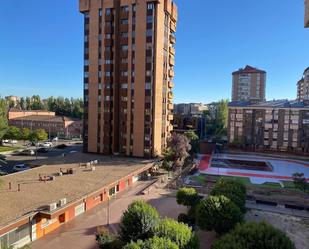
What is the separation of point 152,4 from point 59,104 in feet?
322

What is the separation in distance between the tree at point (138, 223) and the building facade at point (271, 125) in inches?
2498

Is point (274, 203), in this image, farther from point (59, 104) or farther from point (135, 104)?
point (59, 104)

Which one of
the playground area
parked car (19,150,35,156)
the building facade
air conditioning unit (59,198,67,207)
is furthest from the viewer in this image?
the building facade

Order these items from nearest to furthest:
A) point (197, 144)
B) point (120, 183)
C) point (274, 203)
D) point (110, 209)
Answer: point (110, 209) → point (274, 203) → point (120, 183) → point (197, 144)

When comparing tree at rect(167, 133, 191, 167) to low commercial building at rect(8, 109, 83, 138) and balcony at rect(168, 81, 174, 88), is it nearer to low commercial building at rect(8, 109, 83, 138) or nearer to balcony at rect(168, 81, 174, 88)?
balcony at rect(168, 81, 174, 88)

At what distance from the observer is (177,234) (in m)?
16.3

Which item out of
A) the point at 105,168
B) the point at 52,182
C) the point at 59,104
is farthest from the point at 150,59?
the point at 59,104

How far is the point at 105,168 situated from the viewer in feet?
132

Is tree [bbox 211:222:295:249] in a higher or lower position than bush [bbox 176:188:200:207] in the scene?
higher

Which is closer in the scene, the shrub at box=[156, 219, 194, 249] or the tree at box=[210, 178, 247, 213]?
the shrub at box=[156, 219, 194, 249]

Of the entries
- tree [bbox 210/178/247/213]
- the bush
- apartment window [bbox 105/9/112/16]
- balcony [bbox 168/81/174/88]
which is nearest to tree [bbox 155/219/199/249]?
tree [bbox 210/178/247/213]

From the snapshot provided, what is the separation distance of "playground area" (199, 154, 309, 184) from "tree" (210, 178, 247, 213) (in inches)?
770

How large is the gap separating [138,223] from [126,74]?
35.6 metres

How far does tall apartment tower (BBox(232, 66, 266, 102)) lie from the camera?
120 meters
